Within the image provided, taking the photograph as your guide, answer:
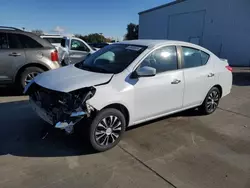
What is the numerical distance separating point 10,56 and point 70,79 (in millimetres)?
3479

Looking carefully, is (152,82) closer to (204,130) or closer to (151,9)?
(204,130)

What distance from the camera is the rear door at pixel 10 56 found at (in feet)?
20.1

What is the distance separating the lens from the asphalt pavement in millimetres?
2887

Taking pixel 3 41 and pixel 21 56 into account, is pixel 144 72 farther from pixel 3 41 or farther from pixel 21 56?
pixel 3 41

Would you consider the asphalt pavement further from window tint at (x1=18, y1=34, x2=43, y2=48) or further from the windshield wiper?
window tint at (x1=18, y1=34, x2=43, y2=48)

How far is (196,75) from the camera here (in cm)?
466

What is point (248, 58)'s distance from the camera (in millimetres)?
17016

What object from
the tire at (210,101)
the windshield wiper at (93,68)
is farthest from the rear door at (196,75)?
the windshield wiper at (93,68)

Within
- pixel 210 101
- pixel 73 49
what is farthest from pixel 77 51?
pixel 210 101

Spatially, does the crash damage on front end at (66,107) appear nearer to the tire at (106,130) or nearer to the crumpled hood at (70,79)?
the crumpled hood at (70,79)

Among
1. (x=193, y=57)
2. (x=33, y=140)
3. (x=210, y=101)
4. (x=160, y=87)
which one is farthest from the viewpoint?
(x=210, y=101)

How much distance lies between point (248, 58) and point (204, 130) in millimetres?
14895

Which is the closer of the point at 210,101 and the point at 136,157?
the point at 136,157

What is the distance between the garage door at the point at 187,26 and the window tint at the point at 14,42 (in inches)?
685
